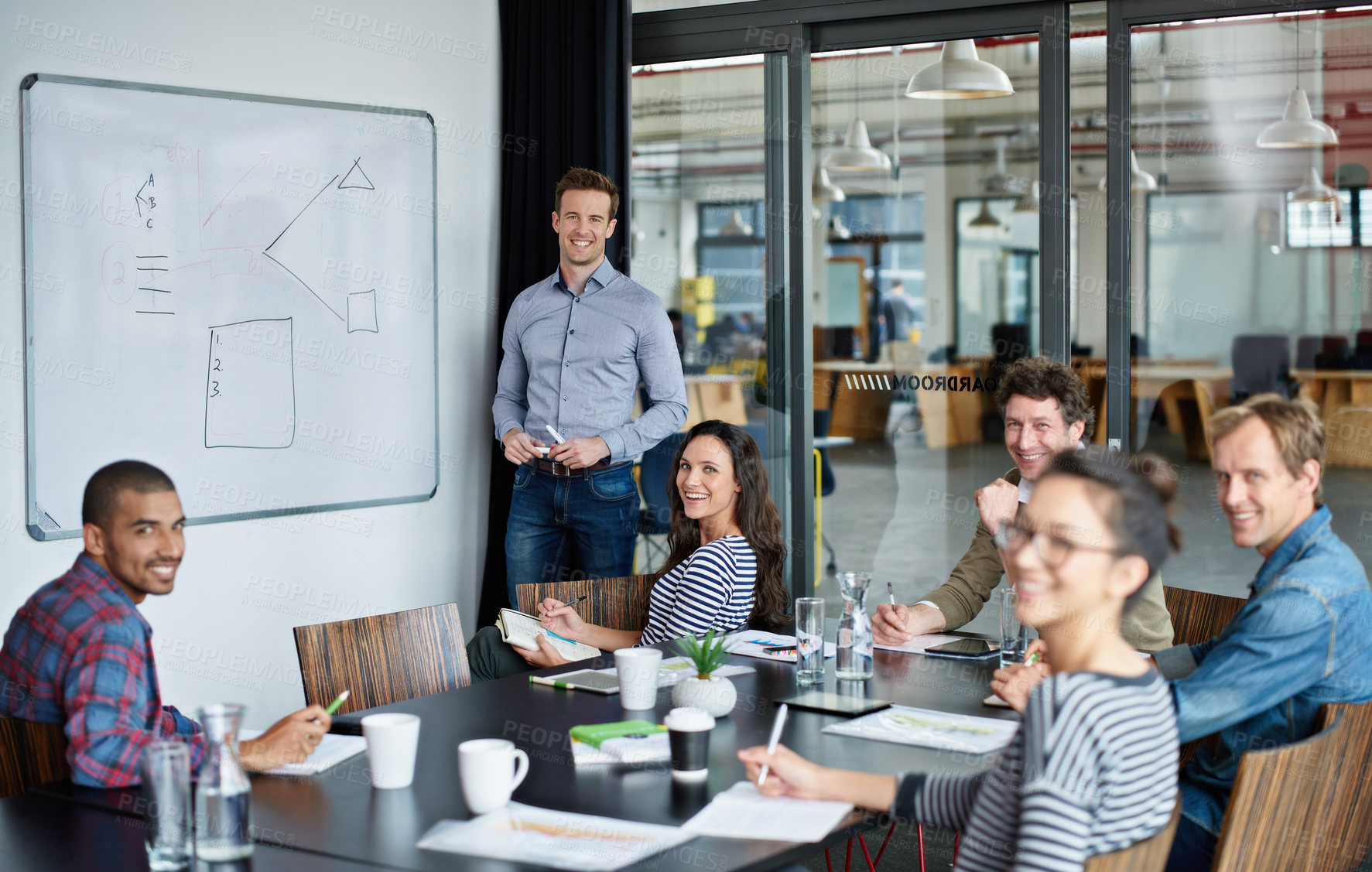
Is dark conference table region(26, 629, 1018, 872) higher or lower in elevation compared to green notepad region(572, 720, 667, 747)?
lower

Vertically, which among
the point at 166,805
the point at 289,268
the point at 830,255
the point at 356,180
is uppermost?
the point at 356,180

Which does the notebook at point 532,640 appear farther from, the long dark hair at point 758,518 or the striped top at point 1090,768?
the striped top at point 1090,768

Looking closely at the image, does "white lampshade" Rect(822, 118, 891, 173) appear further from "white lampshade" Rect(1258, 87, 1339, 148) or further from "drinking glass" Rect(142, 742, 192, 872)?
"drinking glass" Rect(142, 742, 192, 872)

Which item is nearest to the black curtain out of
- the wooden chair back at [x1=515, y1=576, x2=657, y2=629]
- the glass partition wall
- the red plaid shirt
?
the glass partition wall

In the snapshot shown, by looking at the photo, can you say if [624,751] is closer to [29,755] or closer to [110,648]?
[110,648]

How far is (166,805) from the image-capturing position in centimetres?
150

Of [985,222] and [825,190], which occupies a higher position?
[985,222]

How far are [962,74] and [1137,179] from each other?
728 millimetres

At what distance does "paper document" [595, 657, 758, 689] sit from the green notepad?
0.38 meters

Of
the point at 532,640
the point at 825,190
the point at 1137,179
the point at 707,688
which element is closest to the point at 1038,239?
the point at 1137,179

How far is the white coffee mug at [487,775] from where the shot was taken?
1.65m

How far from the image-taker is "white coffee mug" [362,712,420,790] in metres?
1.76

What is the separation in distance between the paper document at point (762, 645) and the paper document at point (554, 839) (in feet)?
3.25

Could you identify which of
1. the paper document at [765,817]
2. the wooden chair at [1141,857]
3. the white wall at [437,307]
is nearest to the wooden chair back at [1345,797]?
the wooden chair at [1141,857]
